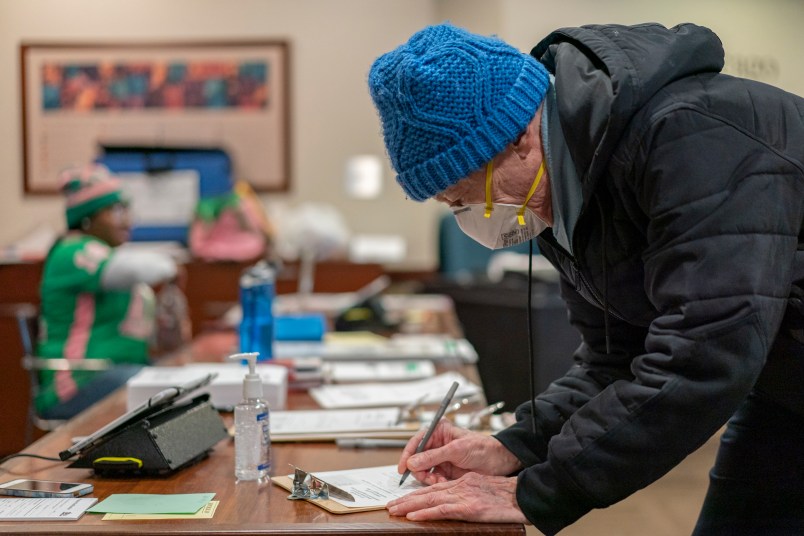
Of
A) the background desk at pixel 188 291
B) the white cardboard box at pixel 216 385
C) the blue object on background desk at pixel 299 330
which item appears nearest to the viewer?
the white cardboard box at pixel 216 385

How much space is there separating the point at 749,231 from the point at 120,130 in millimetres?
6110

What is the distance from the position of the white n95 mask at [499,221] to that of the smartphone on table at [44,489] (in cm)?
64

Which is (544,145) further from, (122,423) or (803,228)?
(122,423)

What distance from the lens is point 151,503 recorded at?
1.18 meters

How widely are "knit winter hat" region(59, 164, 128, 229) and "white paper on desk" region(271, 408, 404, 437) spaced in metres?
1.99

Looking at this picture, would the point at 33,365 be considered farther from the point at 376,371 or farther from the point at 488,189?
the point at 488,189

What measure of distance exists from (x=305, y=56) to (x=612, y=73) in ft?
18.5

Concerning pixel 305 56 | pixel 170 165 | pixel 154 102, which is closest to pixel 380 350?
pixel 170 165

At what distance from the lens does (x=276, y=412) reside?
1.75 m

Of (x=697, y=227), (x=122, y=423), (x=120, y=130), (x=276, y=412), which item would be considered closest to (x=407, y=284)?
(x=120, y=130)

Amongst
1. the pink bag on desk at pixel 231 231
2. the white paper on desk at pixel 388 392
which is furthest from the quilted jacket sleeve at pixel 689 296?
the pink bag on desk at pixel 231 231

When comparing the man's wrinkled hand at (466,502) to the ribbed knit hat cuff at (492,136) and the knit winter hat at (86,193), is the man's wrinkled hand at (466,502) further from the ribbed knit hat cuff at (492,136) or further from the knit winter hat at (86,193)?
the knit winter hat at (86,193)

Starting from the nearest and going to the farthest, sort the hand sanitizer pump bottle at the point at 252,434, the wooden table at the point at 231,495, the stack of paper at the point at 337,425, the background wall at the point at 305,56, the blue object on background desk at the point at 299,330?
the wooden table at the point at 231,495 → the hand sanitizer pump bottle at the point at 252,434 → the stack of paper at the point at 337,425 → the blue object on background desk at the point at 299,330 → the background wall at the point at 305,56

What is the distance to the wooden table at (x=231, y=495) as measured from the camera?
1061 mm
